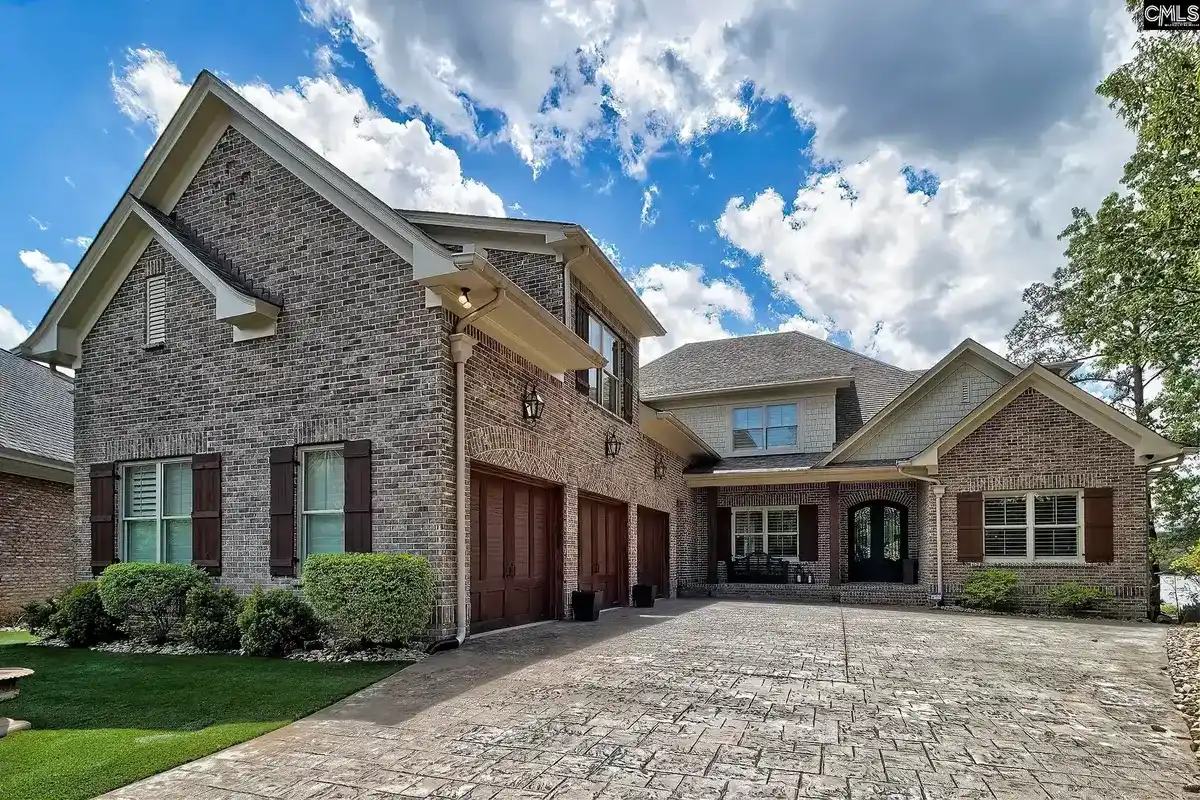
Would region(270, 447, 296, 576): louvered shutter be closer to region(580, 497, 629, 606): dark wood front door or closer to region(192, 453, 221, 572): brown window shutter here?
region(192, 453, 221, 572): brown window shutter

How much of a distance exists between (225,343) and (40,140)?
14.9 ft

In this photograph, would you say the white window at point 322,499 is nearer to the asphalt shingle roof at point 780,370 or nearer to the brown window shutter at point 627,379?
the brown window shutter at point 627,379

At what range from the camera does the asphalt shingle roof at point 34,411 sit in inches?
529

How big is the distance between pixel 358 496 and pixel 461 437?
1.44 metres

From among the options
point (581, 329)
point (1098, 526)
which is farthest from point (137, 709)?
point (1098, 526)

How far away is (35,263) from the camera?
19969 millimetres

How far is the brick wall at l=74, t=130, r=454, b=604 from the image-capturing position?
8.46 metres

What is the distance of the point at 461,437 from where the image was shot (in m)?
8.68

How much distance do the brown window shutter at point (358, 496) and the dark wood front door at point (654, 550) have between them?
339 inches

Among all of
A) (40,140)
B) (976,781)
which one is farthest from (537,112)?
(976,781)

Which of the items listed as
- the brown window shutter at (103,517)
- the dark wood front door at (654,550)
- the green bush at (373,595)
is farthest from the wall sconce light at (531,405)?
the dark wood front door at (654,550)

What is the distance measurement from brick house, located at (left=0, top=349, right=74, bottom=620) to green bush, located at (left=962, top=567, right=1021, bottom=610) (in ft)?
58.6

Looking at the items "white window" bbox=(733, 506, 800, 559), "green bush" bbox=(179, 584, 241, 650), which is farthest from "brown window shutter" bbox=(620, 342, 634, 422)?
"green bush" bbox=(179, 584, 241, 650)

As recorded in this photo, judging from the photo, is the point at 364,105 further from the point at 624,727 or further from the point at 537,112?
the point at 624,727
